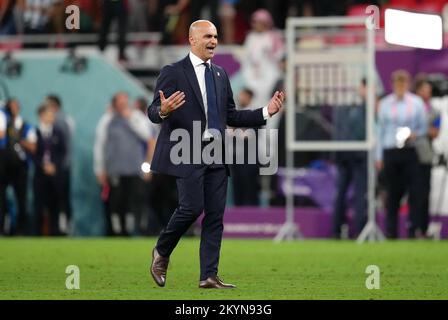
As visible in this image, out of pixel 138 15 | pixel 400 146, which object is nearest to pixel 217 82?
pixel 400 146

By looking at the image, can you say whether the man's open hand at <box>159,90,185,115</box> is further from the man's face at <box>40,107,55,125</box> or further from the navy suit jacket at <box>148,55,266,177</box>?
the man's face at <box>40,107,55,125</box>

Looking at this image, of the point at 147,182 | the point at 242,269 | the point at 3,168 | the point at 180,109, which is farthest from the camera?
the point at 147,182

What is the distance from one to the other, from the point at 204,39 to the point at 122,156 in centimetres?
1200

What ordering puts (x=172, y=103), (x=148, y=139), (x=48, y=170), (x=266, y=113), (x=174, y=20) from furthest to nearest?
(x=174, y=20)
(x=48, y=170)
(x=148, y=139)
(x=266, y=113)
(x=172, y=103)

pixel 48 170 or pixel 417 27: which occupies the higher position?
pixel 417 27

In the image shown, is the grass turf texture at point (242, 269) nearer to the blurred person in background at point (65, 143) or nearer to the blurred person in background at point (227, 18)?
the blurred person in background at point (65, 143)

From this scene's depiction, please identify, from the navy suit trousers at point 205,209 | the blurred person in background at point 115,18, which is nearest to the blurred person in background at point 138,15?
the blurred person in background at point 115,18

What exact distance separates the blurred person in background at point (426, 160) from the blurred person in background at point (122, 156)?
5053 millimetres

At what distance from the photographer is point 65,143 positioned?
23.6m

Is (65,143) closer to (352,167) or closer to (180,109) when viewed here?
(352,167)

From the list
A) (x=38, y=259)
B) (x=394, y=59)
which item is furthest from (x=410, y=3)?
(x=38, y=259)

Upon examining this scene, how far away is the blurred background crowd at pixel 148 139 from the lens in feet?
68.6

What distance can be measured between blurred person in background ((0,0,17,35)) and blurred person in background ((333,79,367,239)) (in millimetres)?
7732

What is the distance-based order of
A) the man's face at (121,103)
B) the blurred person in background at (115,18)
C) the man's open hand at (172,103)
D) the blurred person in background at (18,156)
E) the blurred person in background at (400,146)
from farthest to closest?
1. the blurred person in background at (115,18)
2. the blurred person in background at (18,156)
3. the man's face at (121,103)
4. the blurred person in background at (400,146)
5. the man's open hand at (172,103)
